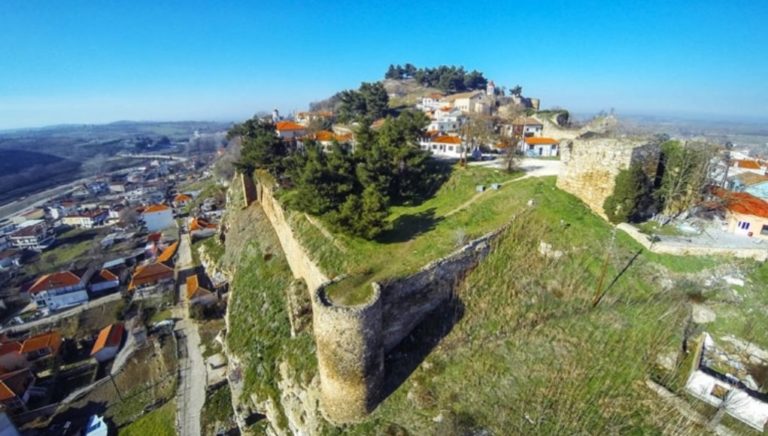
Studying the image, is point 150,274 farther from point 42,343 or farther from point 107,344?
point 107,344

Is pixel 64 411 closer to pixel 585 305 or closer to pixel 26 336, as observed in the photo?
pixel 26 336

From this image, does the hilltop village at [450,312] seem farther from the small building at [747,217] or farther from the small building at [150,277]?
the small building at [150,277]

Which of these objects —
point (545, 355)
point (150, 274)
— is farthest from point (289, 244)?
point (150, 274)

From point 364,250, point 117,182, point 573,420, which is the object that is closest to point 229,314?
point 364,250

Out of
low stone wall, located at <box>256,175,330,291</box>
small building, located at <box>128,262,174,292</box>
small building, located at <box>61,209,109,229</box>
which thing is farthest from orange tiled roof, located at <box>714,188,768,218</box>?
small building, located at <box>61,209,109,229</box>

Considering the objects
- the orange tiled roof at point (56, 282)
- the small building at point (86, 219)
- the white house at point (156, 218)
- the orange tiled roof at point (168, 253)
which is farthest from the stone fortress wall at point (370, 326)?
the small building at point (86, 219)

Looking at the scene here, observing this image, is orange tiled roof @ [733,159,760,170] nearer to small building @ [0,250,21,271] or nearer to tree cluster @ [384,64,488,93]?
tree cluster @ [384,64,488,93]

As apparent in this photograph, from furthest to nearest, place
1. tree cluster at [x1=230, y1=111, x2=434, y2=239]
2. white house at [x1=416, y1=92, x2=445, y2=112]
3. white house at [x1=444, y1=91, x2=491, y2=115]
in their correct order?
white house at [x1=416, y1=92, x2=445, y2=112] < white house at [x1=444, y1=91, x2=491, y2=115] < tree cluster at [x1=230, y1=111, x2=434, y2=239]
